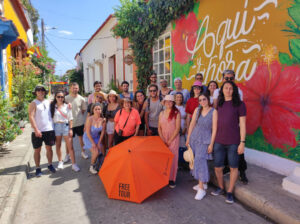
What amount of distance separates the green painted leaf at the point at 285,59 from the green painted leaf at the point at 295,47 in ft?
0.31

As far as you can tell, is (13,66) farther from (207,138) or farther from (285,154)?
(285,154)

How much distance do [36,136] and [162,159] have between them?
2556 millimetres

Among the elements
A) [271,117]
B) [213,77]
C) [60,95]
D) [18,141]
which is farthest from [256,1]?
[18,141]

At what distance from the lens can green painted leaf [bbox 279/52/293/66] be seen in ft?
11.9

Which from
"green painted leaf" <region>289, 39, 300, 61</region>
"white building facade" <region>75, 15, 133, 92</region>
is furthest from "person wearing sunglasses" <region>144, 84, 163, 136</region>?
"white building facade" <region>75, 15, 133, 92</region>

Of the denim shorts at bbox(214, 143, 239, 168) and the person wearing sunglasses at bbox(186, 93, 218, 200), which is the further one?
the person wearing sunglasses at bbox(186, 93, 218, 200)

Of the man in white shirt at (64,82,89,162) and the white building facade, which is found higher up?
the white building facade

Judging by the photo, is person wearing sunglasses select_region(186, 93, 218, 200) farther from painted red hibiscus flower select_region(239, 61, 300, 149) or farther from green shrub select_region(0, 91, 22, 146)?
green shrub select_region(0, 91, 22, 146)

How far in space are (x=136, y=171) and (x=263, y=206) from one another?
5.88 ft

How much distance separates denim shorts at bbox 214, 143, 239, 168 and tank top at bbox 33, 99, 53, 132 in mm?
3201

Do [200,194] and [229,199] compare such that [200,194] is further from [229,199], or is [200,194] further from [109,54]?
[109,54]

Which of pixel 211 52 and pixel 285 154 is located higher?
pixel 211 52

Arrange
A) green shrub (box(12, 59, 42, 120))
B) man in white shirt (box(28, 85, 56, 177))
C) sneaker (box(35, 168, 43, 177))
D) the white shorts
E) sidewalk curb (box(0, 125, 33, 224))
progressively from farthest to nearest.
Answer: green shrub (box(12, 59, 42, 120)) < the white shorts < sneaker (box(35, 168, 43, 177)) < man in white shirt (box(28, 85, 56, 177)) < sidewalk curb (box(0, 125, 33, 224))

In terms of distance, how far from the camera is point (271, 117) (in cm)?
398
